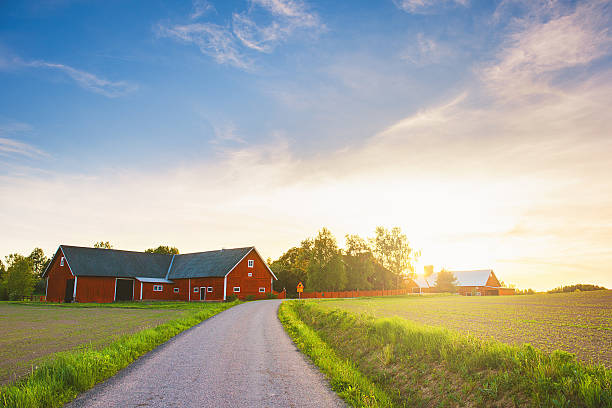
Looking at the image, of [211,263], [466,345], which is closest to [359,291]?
[211,263]

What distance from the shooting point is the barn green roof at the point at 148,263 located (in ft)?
181

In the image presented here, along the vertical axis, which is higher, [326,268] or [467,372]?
[326,268]

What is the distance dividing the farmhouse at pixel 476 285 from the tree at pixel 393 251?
1222 centimetres

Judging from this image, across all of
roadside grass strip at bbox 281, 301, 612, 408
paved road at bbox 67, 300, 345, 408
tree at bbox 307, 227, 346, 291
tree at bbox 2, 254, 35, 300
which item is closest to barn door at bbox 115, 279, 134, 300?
tree at bbox 2, 254, 35, 300

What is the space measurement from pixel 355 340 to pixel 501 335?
14.7ft

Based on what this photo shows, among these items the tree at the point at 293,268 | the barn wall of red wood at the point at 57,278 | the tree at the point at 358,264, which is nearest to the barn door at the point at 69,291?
the barn wall of red wood at the point at 57,278

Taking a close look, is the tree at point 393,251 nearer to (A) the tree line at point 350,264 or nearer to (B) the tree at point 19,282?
(A) the tree line at point 350,264

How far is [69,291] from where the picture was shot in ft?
176

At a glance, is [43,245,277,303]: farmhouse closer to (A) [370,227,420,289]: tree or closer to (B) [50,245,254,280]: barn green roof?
(B) [50,245,254,280]: barn green roof

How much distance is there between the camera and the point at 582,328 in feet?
41.8

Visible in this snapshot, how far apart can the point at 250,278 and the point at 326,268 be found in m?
21.0

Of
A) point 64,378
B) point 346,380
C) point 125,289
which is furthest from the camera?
point 125,289

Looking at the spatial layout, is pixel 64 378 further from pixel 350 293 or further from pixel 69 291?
pixel 350 293

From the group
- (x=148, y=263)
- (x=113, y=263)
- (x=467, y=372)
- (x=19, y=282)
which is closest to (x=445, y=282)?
(x=148, y=263)
